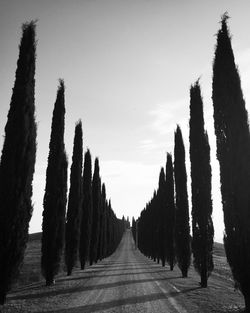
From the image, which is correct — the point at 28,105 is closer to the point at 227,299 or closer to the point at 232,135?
the point at 232,135

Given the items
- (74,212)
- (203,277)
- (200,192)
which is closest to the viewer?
(203,277)

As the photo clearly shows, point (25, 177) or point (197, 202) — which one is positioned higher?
point (25, 177)

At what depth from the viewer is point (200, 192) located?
1970cm

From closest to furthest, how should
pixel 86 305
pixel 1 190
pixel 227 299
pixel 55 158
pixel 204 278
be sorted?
pixel 86 305 < pixel 1 190 < pixel 227 299 < pixel 204 278 < pixel 55 158

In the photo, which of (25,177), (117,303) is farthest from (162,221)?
(25,177)

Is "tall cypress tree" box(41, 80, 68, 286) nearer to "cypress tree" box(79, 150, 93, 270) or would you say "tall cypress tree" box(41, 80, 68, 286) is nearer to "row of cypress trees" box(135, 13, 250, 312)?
"row of cypress trees" box(135, 13, 250, 312)

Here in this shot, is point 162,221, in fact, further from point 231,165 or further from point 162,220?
point 231,165

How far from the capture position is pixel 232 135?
12.2 m

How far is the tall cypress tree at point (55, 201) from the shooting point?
19500mm

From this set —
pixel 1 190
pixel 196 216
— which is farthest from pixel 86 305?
pixel 196 216

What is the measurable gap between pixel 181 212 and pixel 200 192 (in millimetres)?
6466

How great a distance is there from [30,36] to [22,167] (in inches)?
275

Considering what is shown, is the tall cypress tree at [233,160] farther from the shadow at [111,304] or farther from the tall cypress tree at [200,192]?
the tall cypress tree at [200,192]

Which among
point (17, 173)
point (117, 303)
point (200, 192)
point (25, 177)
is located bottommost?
point (117, 303)
